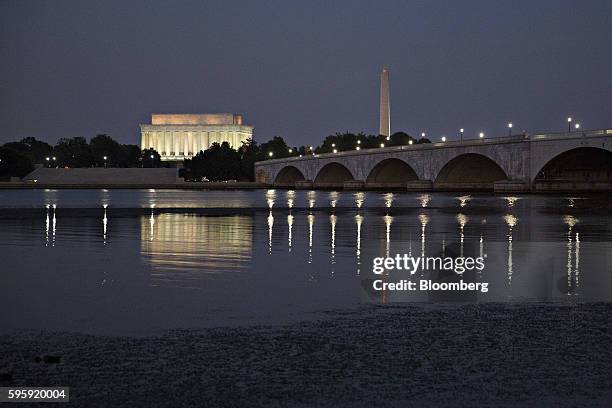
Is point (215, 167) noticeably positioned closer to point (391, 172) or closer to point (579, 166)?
point (391, 172)

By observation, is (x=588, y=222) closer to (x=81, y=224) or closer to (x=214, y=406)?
(x=81, y=224)

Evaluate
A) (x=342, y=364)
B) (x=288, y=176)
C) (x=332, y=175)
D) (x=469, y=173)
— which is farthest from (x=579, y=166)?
(x=342, y=364)

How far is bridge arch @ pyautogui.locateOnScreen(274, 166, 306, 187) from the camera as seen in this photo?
164350 mm

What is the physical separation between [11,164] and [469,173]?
96.0m

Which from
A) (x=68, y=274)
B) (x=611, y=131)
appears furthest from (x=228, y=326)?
(x=611, y=131)

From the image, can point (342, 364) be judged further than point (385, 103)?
No

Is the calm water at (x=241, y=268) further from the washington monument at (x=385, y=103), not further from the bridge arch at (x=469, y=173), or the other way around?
the washington monument at (x=385, y=103)

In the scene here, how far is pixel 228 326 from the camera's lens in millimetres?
12305

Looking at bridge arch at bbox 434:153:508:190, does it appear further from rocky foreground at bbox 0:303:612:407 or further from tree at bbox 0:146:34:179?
rocky foreground at bbox 0:303:612:407

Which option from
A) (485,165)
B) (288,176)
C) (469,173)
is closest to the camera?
(485,165)

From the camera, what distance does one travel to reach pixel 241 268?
1961cm

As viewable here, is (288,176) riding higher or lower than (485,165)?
lower

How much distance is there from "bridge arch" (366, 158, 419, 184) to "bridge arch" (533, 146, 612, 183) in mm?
33692

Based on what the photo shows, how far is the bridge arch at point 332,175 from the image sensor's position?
145 m
